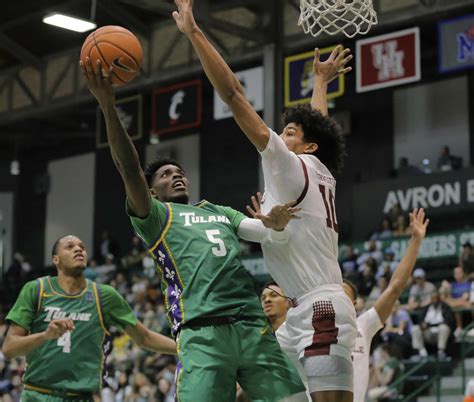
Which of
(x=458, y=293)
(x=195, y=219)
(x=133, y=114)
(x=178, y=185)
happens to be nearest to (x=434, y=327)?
(x=458, y=293)

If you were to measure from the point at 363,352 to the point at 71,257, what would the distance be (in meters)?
2.35

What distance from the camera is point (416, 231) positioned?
6.90m

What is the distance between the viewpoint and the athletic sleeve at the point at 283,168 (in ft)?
16.9

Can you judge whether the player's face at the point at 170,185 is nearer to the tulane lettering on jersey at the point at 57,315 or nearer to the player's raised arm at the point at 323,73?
the player's raised arm at the point at 323,73

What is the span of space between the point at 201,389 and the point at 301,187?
1175mm

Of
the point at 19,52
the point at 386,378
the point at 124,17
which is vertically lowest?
the point at 386,378

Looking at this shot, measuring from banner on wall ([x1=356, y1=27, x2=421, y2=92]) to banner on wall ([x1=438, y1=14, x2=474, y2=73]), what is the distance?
0.50m

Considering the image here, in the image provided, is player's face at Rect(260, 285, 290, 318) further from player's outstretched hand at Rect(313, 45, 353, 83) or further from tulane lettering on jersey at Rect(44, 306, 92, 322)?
player's outstretched hand at Rect(313, 45, 353, 83)

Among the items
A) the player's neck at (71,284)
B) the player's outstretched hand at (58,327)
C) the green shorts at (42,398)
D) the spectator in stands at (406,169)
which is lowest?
the green shorts at (42,398)

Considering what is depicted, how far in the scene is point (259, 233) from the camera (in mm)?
5602

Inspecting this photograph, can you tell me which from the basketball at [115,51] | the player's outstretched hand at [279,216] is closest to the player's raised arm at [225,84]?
the player's outstretched hand at [279,216]

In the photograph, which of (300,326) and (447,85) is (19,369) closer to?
(447,85)

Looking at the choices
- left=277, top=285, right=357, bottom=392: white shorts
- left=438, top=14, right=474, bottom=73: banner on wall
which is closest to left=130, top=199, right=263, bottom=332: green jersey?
left=277, top=285, right=357, bottom=392: white shorts

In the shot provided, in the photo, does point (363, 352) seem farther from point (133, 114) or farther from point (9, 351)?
point (133, 114)
